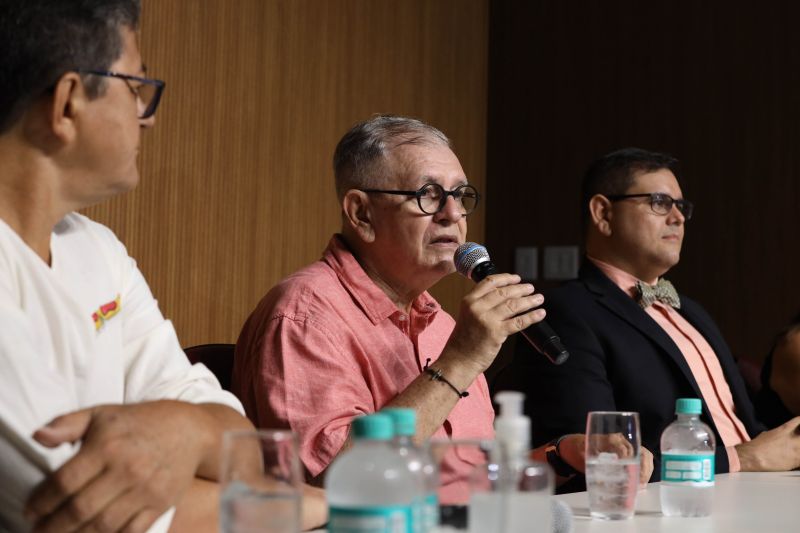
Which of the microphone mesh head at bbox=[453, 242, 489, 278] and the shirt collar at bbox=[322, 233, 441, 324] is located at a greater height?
the microphone mesh head at bbox=[453, 242, 489, 278]

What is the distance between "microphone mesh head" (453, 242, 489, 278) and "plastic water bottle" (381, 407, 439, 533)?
48.6 inches

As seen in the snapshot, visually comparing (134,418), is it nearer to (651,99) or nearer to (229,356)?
(229,356)

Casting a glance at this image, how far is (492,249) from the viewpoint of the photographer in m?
4.75

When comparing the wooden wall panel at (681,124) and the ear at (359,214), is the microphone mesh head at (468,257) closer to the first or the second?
the ear at (359,214)

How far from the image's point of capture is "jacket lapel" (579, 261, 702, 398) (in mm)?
2842

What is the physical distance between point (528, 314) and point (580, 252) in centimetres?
248

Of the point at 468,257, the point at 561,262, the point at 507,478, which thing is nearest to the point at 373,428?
the point at 507,478

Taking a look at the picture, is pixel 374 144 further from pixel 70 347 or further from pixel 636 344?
pixel 70 347

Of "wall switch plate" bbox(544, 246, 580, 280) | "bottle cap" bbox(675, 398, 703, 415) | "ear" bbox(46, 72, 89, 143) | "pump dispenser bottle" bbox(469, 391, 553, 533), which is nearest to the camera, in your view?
"pump dispenser bottle" bbox(469, 391, 553, 533)

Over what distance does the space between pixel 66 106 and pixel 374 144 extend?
1.09 metres

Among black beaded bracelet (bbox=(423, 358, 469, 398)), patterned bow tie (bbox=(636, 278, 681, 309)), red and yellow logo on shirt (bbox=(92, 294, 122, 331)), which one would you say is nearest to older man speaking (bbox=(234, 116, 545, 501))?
black beaded bracelet (bbox=(423, 358, 469, 398))

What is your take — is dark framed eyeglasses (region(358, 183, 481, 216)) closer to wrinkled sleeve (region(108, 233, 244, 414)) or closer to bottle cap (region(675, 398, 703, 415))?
bottle cap (region(675, 398, 703, 415))

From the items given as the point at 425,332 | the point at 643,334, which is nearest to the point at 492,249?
the point at 643,334

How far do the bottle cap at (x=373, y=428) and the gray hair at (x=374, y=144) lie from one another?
1494 millimetres
